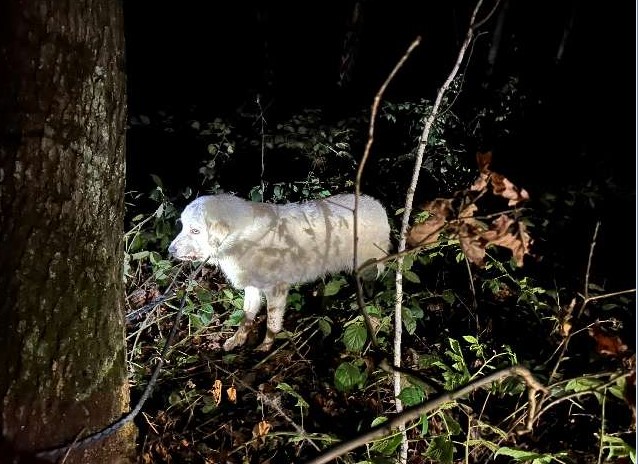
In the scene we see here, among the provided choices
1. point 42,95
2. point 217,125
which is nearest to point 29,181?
point 42,95

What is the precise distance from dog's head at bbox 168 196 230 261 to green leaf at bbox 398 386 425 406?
6.36ft

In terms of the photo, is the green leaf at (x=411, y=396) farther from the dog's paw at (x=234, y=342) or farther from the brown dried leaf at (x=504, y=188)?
the dog's paw at (x=234, y=342)

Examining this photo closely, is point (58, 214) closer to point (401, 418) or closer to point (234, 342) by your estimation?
point (401, 418)

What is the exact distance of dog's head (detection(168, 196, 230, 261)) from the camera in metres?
3.86

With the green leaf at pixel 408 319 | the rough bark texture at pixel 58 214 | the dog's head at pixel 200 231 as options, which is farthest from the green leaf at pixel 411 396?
the dog's head at pixel 200 231

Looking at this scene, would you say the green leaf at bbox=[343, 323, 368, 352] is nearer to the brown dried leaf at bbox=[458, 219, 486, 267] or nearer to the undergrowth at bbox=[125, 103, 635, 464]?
the undergrowth at bbox=[125, 103, 635, 464]

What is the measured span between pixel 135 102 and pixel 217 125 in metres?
6.41

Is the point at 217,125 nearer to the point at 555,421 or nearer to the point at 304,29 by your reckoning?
the point at 555,421

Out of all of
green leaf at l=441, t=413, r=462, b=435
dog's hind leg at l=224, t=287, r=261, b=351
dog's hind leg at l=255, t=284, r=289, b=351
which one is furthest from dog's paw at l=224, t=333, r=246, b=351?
green leaf at l=441, t=413, r=462, b=435

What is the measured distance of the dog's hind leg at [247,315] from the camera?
4.34 meters

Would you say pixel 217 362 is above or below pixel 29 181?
below

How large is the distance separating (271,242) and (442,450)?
2.30 m

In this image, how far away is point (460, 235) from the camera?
207 centimetres

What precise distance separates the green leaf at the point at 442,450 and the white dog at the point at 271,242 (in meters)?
1.84
